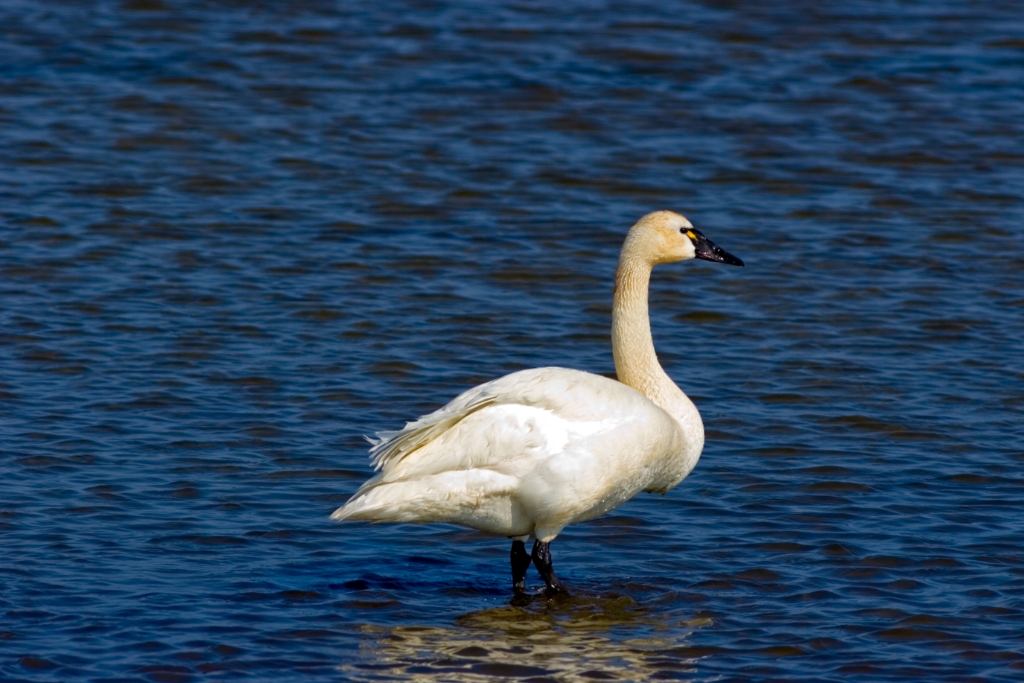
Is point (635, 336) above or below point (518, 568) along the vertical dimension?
above

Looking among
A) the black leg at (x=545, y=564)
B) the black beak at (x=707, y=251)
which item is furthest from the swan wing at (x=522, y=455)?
the black beak at (x=707, y=251)

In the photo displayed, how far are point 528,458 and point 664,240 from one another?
147 centimetres

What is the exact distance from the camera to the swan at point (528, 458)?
269 inches

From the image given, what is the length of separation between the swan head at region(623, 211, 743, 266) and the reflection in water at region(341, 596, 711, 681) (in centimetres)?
165

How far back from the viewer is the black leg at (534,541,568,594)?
716 centimetres

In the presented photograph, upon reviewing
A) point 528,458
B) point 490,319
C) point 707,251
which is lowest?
point 490,319

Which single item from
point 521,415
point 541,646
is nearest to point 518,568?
point 541,646

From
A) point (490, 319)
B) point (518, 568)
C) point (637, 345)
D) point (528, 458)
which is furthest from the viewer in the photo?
point (490, 319)

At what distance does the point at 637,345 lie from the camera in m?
7.60

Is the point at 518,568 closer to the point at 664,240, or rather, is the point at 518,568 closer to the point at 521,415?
the point at 521,415

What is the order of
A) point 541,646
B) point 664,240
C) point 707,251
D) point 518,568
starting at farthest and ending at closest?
point 707,251 → point 664,240 → point 518,568 → point 541,646

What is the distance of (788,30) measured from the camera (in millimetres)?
17922

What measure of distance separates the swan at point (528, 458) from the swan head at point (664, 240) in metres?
0.81

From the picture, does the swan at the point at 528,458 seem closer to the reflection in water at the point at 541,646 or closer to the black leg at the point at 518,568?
the black leg at the point at 518,568
